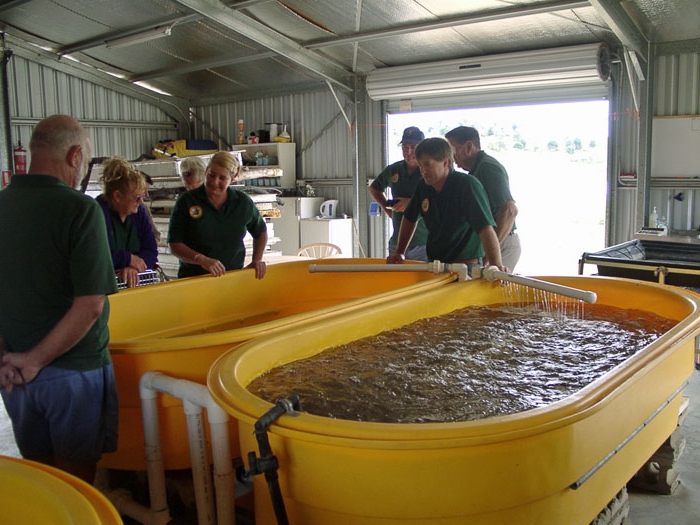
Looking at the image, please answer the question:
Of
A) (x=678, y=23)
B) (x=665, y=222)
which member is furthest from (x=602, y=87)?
(x=665, y=222)

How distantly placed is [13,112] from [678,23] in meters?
7.15

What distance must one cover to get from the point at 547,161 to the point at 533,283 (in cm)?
560

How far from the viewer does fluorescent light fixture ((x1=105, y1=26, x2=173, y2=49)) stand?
237 inches

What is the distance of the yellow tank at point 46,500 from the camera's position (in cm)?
94

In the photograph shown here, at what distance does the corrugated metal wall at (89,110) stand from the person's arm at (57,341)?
6753 mm

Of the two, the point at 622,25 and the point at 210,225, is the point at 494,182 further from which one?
the point at 622,25

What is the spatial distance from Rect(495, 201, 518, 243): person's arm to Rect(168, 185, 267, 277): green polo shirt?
4.37 feet

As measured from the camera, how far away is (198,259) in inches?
110

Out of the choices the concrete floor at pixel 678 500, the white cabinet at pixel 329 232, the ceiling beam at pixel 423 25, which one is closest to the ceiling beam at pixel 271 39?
→ the ceiling beam at pixel 423 25

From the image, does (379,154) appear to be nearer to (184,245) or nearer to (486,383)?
(184,245)

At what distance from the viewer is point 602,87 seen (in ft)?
18.5

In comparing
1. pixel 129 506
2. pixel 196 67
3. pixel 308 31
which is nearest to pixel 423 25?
pixel 308 31

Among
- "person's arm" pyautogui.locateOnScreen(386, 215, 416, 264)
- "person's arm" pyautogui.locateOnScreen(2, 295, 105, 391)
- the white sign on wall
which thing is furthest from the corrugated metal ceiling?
"person's arm" pyautogui.locateOnScreen(2, 295, 105, 391)

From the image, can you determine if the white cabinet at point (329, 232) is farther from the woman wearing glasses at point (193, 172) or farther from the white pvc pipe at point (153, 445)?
the white pvc pipe at point (153, 445)
